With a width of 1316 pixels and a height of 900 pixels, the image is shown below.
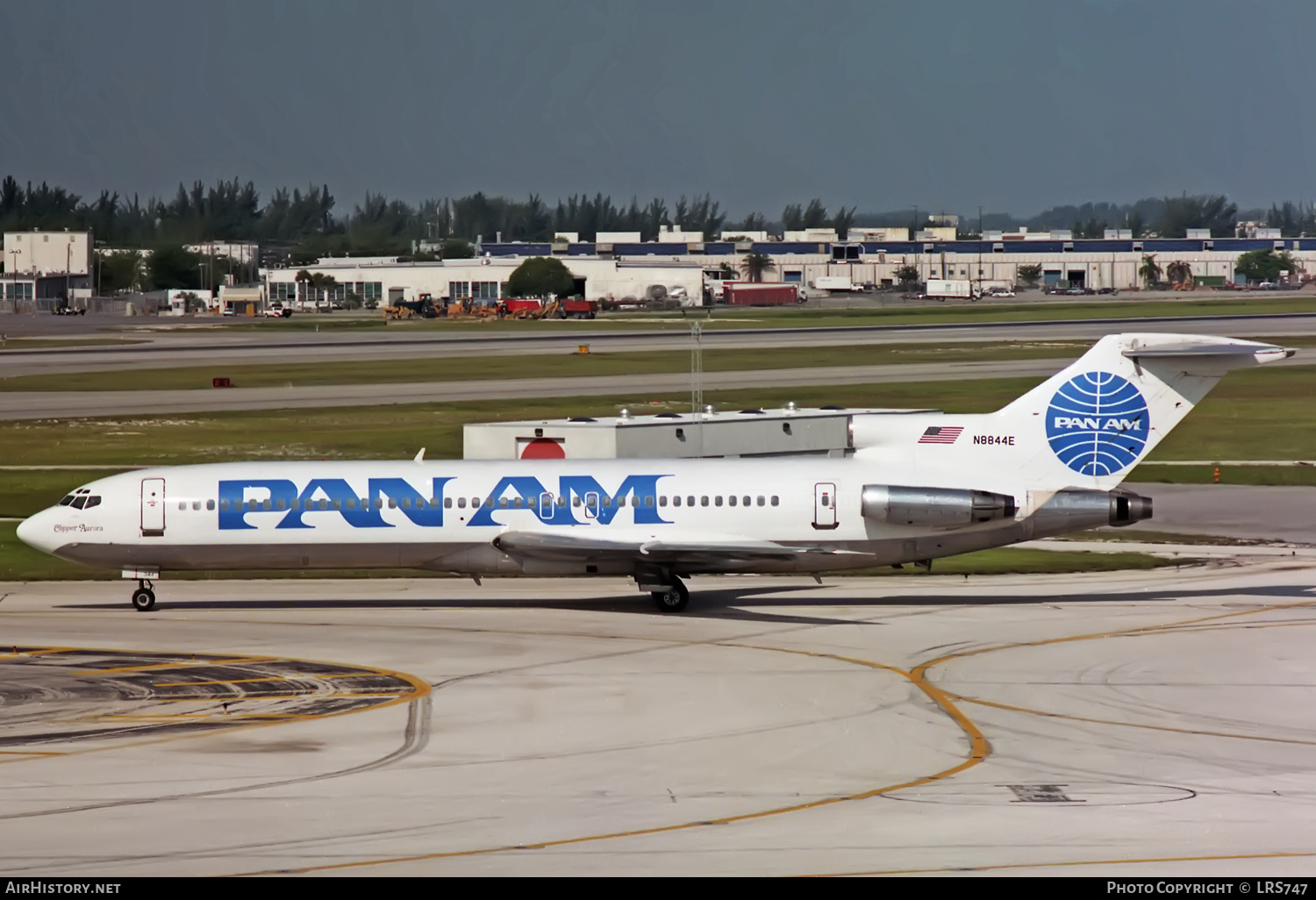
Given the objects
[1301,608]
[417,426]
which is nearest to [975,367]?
[417,426]

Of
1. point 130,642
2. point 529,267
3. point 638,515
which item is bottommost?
point 130,642

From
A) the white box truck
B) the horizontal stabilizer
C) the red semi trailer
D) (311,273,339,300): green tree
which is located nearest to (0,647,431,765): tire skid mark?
the horizontal stabilizer

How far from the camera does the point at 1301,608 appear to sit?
3453 cm

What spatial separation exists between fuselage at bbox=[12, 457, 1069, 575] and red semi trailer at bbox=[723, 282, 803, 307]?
15857 cm

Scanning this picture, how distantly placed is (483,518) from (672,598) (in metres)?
4.54

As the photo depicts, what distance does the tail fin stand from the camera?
115 feet

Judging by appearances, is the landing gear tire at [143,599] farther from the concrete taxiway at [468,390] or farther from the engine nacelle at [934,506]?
the concrete taxiway at [468,390]

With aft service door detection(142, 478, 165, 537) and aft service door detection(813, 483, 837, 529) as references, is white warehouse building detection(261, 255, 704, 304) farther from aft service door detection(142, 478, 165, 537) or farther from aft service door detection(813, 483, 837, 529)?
aft service door detection(813, 483, 837, 529)

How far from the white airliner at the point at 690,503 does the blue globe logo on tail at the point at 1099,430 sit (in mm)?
39

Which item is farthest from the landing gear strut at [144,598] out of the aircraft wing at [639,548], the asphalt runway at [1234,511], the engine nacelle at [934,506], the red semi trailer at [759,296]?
the red semi trailer at [759,296]

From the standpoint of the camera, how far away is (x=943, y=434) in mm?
35219

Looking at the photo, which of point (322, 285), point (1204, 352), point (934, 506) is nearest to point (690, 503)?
point (934, 506)

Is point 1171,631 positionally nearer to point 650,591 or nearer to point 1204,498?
point 650,591
